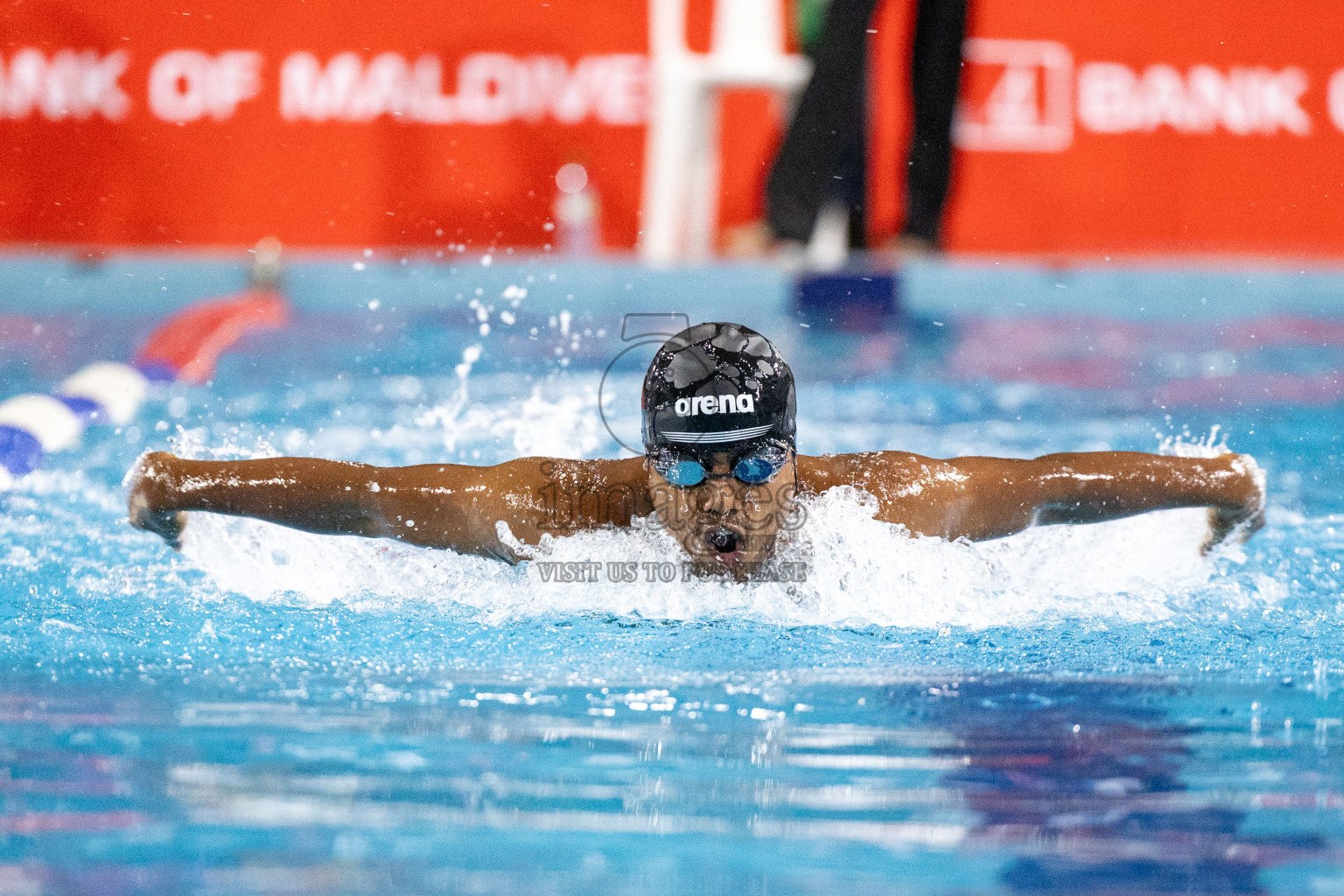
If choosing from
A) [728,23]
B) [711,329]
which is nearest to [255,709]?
[711,329]

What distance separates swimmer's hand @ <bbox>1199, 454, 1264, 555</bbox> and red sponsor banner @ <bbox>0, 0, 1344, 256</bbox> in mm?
4893

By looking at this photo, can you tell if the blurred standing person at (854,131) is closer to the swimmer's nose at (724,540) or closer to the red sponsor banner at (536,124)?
the red sponsor banner at (536,124)

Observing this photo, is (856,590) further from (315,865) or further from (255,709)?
(315,865)

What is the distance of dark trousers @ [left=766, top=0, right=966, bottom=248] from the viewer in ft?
20.2

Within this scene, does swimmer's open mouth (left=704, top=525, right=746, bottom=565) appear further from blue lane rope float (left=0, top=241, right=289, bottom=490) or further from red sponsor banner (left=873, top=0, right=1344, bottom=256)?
red sponsor banner (left=873, top=0, right=1344, bottom=256)

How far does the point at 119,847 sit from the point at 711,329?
135 cm

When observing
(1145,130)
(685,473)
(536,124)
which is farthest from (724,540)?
(1145,130)

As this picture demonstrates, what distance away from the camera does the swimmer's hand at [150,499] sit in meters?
2.69

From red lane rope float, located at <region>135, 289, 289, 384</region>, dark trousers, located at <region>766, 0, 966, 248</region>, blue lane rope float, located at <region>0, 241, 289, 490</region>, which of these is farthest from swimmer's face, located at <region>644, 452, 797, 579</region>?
dark trousers, located at <region>766, 0, 966, 248</region>

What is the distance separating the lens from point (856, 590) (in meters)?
2.72

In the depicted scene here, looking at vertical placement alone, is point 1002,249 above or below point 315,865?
above

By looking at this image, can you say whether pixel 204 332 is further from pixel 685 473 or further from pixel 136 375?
pixel 685 473

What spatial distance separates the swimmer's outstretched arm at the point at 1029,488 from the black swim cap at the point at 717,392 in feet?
→ 1.00

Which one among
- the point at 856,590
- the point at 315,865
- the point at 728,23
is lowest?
the point at 315,865
